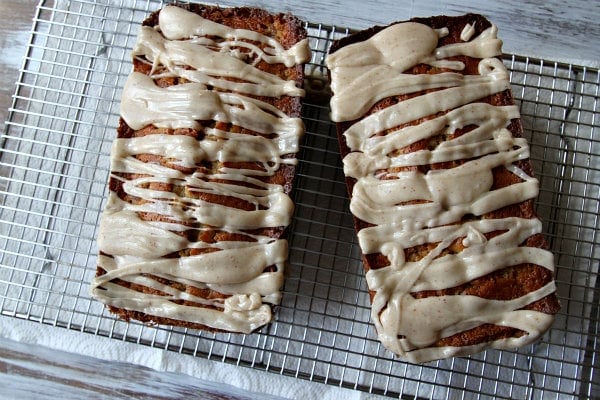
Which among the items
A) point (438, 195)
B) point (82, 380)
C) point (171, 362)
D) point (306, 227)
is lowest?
point (82, 380)

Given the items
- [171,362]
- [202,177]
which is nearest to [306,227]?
[202,177]

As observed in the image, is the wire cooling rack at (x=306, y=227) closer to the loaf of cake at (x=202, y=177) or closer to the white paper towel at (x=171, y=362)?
the white paper towel at (x=171, y=362)

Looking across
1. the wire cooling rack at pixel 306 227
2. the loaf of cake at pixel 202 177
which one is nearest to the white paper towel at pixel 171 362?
the wire cooling rack at pixel 306 227

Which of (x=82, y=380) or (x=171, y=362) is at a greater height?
(x=171, y=362)

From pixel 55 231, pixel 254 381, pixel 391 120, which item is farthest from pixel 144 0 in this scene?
pixel 254 381

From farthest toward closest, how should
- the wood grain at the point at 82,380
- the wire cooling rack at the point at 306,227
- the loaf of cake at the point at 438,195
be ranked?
1. the wood grain at the point at 82,380
2. the wire cooling rack at the point at 306,227
3. the loaf of cake at the point at 438,195

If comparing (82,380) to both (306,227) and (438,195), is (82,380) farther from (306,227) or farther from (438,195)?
(438,195)

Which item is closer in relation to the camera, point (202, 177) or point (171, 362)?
point (202, 177)
